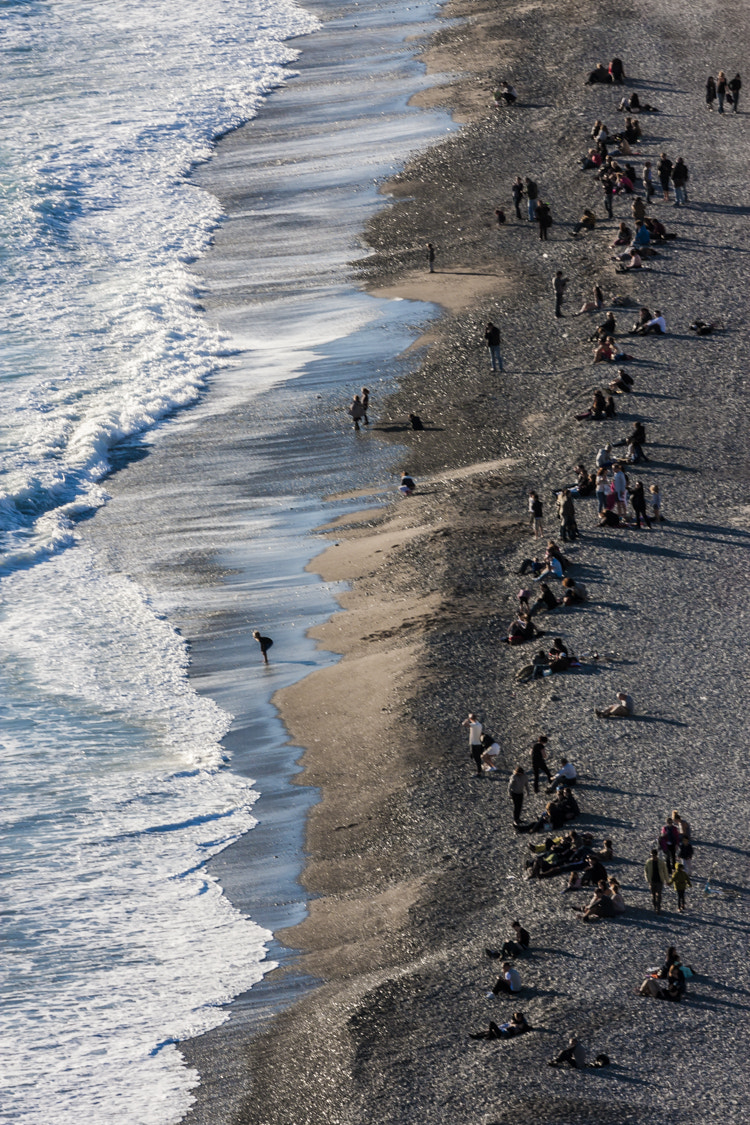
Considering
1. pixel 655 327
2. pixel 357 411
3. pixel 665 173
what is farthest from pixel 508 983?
pixel 665 173

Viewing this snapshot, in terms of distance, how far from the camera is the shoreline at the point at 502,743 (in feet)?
→ 62.6

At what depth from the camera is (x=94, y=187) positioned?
200ft

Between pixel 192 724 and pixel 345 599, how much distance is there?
183 inches

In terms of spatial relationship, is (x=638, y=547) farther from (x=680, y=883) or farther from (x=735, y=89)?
(x=735, y=89)

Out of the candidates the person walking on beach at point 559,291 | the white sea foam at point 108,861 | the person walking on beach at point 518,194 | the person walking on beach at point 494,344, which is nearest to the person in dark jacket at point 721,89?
the person walking on beach at point 518,194

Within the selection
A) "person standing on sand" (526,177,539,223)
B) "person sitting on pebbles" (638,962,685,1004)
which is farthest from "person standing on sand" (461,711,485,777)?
"person standing on sand" (526,177,539,223)

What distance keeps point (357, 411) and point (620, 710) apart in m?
14.5

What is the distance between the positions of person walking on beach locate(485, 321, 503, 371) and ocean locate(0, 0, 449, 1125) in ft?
8.72

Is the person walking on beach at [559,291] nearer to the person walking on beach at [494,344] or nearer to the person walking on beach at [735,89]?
the person walking on beach at [494,344]

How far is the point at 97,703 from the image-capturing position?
94.3ft

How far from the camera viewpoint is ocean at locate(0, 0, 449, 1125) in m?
22.3

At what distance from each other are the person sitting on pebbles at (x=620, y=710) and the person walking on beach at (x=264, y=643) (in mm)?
6681

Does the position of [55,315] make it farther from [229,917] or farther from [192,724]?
[229,917]

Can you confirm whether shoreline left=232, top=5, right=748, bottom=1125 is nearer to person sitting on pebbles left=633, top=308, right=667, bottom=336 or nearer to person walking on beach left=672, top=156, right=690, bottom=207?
person sitting on pebbles left=633, top=308, right=667, bottom=336
